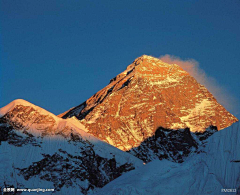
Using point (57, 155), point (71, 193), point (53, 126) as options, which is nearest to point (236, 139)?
point (71, 193)

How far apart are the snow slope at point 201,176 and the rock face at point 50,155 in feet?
187

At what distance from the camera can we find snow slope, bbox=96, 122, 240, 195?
6988 cm

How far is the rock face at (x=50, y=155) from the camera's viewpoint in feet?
433

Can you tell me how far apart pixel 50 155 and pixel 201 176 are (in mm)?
75952

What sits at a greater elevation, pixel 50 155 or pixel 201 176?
pixel 50 155

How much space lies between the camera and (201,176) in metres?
72.3

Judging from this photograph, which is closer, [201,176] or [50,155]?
[201,176]

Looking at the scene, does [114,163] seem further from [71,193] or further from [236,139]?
[236,139]

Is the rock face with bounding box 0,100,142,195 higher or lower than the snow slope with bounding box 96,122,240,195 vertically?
higher

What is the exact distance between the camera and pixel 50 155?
14125 cm

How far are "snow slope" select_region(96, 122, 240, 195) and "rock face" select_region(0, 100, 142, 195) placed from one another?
5707 cm

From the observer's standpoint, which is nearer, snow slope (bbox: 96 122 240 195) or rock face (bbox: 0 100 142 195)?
snow slope (bbox: 96 122 240 195)

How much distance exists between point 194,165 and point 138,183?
9240 millimetres

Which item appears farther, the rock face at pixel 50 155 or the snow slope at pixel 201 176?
the rock face at pixel 50 155
